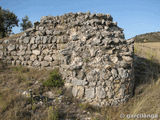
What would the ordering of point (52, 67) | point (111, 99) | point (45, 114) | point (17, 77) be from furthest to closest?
point (52, 67)
point (17, 77)
point (111, 99)
point (45, 114)

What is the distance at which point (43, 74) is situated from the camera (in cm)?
633

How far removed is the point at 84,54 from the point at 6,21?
2193 centimetres

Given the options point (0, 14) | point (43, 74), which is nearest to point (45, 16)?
point (43, 74)

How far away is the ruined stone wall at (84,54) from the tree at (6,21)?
15732mm

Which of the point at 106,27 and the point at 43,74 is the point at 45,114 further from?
the point at 106,27

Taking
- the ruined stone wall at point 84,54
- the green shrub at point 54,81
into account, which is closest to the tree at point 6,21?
the ruined stone wall at point 84,54

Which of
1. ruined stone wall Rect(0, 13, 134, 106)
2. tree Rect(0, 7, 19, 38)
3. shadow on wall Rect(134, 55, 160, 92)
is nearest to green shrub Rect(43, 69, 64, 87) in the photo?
ruined stone wall Rect(0, 13, 134, 106)

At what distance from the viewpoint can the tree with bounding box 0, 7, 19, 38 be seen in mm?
20531

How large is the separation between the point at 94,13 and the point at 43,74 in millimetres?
4298

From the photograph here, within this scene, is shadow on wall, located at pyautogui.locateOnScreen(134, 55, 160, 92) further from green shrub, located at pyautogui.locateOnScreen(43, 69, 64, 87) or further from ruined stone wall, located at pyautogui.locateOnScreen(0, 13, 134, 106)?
green shrub, located at pyautogui.locateOnScreen(43, 69, 64, 87)

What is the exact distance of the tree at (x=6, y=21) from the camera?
20531mm

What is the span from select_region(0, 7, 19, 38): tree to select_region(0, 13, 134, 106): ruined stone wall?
619 inches

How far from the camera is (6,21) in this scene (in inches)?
842

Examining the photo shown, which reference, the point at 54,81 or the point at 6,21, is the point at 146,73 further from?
the point at 6,21
